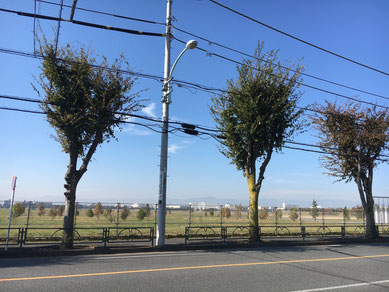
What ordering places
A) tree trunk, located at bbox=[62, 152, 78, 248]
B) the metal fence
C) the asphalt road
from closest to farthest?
the asphalt road, tree trunk, located at bbox=[62, 152, 78, 248], the metal fence

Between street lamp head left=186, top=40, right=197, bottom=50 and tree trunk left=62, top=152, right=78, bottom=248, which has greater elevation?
street lamp head left=186, top=40, right=197, bottom=50

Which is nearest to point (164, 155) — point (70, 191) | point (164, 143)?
point (164, 143)

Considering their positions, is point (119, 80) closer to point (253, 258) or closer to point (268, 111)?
point (268, 111)

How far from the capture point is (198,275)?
6953mm

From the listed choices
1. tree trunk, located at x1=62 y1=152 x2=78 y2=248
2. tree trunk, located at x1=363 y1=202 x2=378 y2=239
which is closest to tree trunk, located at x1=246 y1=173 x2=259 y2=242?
tree trunk, located at x1=363 y1=202 x2=378 y2=239

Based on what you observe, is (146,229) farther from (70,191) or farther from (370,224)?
(370,224)

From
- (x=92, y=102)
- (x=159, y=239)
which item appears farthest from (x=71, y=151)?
(x=159, y=239)

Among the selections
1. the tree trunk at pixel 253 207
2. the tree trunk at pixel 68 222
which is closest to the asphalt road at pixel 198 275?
the tree trunk at pixel 68 222

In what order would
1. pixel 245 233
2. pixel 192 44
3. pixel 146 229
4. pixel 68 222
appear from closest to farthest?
pixel 192 44
pixel 68 222
pixel 245 233
pixel 146 229

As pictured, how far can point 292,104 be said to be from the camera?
1606 cm

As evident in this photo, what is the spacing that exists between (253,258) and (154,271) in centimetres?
402

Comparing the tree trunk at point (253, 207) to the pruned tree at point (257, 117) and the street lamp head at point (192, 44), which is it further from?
the street lamp head at point (192, 44)

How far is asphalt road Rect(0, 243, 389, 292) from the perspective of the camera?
589 centimetres

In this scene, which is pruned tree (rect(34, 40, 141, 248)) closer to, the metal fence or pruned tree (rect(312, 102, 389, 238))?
the metal fence
